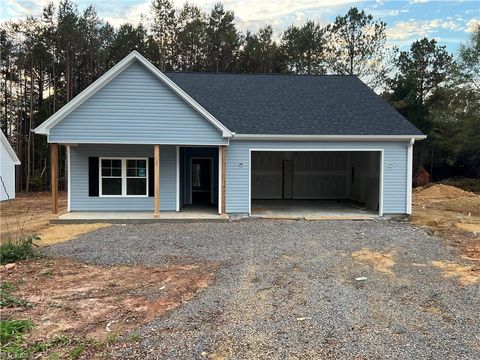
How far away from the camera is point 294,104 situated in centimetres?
1497

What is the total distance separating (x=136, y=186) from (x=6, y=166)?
13184 mm

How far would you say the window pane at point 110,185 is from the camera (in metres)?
13.1

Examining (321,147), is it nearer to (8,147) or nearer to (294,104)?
(294,104)

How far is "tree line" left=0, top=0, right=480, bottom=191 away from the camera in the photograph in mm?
26109

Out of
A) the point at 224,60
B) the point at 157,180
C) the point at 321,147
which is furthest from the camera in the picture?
the point at 224,60

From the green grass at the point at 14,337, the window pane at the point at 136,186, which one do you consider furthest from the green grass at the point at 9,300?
the window pane at the point at 136,186

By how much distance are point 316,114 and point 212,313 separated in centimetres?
1061

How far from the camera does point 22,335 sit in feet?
13.4

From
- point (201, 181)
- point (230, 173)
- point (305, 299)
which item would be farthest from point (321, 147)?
point (305, 299)

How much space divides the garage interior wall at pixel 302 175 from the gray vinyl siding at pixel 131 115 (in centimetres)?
637

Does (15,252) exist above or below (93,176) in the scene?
below

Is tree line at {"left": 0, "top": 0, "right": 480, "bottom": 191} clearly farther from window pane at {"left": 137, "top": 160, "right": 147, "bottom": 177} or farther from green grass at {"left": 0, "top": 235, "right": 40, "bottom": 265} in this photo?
green grass at {"left": 0, "top": 235, "right": 40, "bottom": 265}

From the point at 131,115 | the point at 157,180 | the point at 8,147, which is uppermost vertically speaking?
the point at 131,115

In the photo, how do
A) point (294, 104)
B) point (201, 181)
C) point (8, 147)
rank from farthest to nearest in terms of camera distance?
point (8, 147)
point (201, 181)
point (294, 104)
